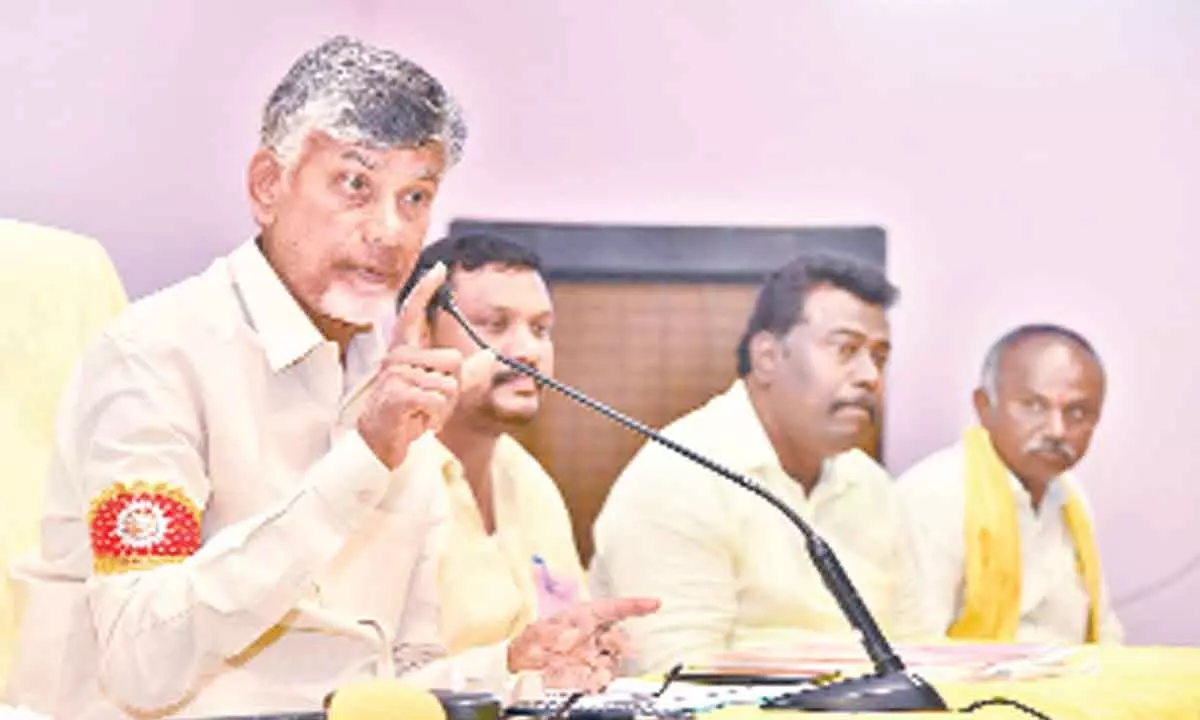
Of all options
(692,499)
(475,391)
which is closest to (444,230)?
(475,391)

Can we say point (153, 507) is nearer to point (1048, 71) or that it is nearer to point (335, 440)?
point (335, 440)

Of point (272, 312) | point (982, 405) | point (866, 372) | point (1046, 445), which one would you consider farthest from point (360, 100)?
point (1046, 445)

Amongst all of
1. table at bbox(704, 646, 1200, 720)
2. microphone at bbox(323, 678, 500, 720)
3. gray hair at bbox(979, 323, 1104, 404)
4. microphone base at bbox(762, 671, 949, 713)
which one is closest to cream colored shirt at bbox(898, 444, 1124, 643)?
gray hair at bbox(979, 323, 1104, 404)

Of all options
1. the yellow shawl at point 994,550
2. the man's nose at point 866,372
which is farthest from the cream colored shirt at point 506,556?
the yellow shawl at point 994,550

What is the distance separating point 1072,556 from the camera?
3258 millimetres

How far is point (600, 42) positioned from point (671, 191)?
0.27 metres

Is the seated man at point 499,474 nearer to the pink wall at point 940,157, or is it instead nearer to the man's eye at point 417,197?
the pink wall at point 940,157

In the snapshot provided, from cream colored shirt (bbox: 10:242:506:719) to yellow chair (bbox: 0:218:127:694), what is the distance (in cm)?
7

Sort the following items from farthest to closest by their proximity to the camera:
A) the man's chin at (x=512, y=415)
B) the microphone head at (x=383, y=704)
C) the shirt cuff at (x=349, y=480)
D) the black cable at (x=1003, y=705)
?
the man's chin at (x=512, y=415)
the shirt cuff at (x=349, y=480)
the black cable at (x=1003, y=705)
the microphone head at (x=383, y=704)

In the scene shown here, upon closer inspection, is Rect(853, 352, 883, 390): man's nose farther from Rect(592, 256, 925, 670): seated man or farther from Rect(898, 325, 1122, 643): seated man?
Rect(898, 325, 1122, 643): seated man

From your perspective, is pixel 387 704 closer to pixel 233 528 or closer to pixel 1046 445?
pixel 233 528

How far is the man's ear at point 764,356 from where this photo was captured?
317 centimetres

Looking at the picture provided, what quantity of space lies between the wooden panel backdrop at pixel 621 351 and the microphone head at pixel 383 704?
1699 mm

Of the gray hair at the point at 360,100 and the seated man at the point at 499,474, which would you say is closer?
the gray hair at the point at 360,100
